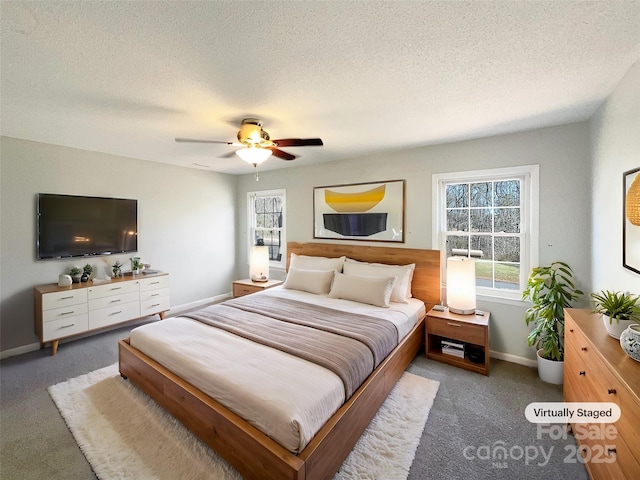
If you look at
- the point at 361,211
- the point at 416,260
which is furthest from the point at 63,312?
the point at 416,260

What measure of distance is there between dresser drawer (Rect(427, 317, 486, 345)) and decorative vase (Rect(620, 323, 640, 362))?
4.44 ft

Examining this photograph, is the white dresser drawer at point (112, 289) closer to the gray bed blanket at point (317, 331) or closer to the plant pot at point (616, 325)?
the gray bed blanket at point (317, 331)

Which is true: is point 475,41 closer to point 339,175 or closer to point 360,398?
point 360,398

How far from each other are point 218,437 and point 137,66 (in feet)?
7.69

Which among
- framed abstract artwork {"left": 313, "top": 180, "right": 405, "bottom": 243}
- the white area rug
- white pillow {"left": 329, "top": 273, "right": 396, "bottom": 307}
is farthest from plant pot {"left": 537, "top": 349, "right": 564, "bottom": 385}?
framed abstract artwork {"left": 313, "top": 180, "right": 405, "bottom": 243}

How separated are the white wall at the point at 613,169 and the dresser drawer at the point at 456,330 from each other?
3.41 feet

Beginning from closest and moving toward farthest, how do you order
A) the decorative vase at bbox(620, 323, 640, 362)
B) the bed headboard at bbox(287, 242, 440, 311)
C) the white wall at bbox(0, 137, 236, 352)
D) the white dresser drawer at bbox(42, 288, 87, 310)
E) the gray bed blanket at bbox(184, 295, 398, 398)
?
the decorative vase at bbox(620, 323, 640, 362) < the gray bed blanket at bbox(184, 295, 398, 398) < the white dresser drawer at bbox(42, 288, 87, 310) < the white wall at bbox(0, 137, 236, 352) < the bed headboard at bbox(287, 242, 440, 311)

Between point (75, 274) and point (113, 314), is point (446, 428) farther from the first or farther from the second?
point (75, 274)

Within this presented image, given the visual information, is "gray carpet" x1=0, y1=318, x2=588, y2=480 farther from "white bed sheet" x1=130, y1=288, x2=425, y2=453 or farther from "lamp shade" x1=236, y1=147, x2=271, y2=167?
"lamp shade" x1=236, y1=147, x2=271, y2=167

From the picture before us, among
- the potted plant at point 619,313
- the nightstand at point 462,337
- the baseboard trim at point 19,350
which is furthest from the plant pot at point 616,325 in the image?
the baseboard trim at point 19,350

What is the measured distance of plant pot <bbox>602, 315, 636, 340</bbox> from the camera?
1515 mm

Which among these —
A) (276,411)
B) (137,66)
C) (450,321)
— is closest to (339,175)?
(450,321)

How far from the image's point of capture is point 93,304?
10.8 feet

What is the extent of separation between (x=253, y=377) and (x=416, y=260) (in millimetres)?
2514
